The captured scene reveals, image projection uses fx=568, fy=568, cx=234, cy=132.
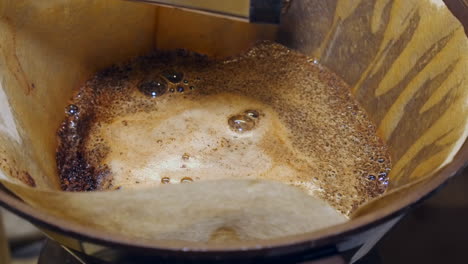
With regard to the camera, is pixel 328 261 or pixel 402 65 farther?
pixel 402 65

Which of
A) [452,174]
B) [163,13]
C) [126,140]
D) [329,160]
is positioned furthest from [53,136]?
[452,174]

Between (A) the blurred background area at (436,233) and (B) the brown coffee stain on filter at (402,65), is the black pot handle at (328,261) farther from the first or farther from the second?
(A) the blurred background area at (436,233)

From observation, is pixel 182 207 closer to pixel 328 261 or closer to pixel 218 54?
pixel 328 261

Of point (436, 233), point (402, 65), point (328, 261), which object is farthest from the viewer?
point (436, 233)

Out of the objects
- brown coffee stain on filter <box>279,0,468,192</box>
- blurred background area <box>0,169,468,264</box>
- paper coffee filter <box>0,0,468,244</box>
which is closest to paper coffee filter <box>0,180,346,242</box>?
paper coffee filter <box>0,0,468,244</box>

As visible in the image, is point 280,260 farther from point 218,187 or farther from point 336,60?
point 336,60

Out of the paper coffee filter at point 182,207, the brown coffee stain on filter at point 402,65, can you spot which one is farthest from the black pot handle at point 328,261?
the brown coffee stain on filter at point 402,65

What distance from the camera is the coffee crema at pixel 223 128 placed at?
0.68 meters

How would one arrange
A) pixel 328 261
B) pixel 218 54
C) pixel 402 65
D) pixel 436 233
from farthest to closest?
1. pixel 436 233
2. pixel 218 54
3. pixel 402 65
4. pixel 328 261

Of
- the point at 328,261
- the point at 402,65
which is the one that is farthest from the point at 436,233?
the point at 328,261

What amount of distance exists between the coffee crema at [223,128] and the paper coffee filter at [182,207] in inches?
8.3

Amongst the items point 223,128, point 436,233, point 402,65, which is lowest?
point 436,233

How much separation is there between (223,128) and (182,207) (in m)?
0.29

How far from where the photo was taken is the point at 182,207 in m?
0.46
